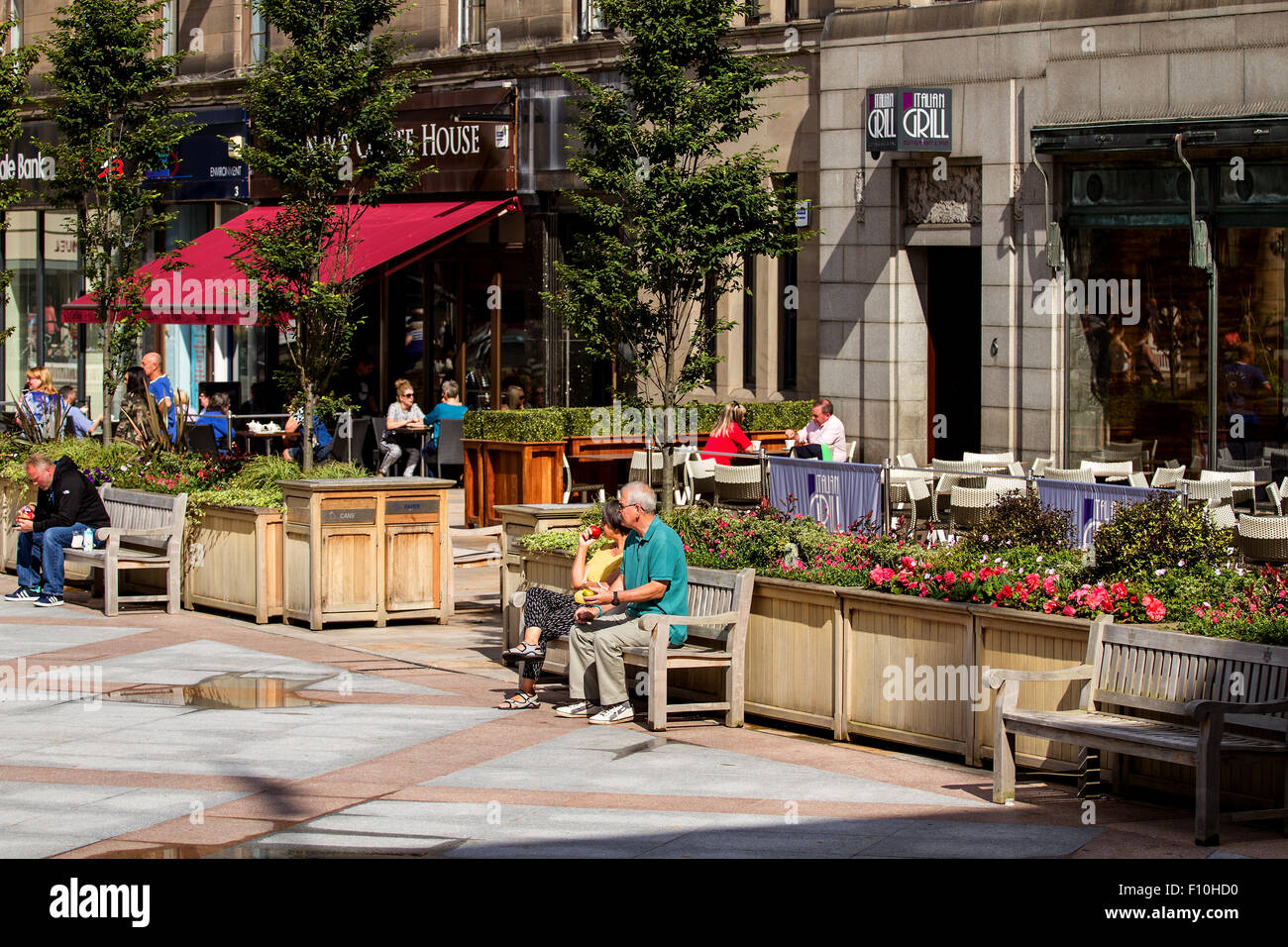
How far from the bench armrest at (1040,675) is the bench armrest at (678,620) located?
2216 millimetres

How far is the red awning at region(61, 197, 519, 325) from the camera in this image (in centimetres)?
2461

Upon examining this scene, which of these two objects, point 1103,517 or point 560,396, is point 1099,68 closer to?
point 1103,517

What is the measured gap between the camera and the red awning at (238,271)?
969 inches

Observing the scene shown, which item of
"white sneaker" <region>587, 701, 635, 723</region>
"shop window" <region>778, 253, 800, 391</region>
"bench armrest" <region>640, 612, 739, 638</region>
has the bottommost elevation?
"white sneaker" <region>587, 701, 635, 723</region>

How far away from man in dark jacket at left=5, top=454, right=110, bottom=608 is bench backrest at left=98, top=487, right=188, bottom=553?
0.27 metres

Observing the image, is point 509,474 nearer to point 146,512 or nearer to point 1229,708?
point 146,512

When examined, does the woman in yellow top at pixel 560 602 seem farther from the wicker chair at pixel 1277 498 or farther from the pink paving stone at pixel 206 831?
the wicker chair at pixel 1277 498

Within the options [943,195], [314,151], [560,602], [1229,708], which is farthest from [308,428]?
[1229,708]

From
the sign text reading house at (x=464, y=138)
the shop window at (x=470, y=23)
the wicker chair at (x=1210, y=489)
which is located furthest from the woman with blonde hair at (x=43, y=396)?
the wicker chair at (x=1210, y=489)

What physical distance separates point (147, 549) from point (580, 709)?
6.29 m

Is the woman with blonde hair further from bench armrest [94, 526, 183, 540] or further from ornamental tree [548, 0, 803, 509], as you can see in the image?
ornamental tree [548, 0, 803, 509]

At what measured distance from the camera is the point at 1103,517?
13.6 meters

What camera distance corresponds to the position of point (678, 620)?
10875mm

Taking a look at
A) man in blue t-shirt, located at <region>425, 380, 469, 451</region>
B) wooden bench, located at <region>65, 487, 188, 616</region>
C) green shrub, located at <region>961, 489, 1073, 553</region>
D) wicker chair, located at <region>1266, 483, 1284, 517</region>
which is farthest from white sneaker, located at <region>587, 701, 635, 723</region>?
man in blue t-shirt, located at <region>425, 380, 469, 451</region>
